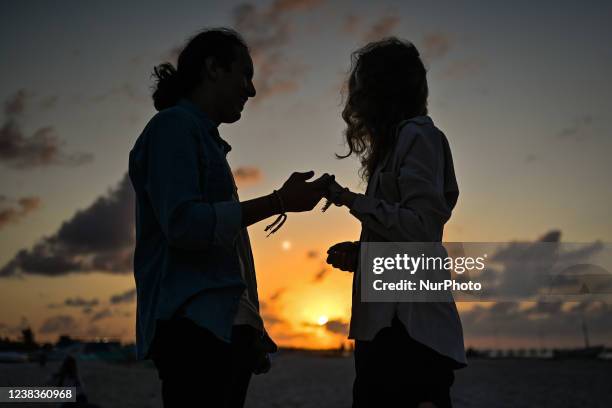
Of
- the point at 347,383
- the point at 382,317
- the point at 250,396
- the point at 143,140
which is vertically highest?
the point at 347,383

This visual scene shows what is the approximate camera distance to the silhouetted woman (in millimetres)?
2744

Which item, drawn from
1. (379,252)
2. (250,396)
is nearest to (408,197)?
(379,252)

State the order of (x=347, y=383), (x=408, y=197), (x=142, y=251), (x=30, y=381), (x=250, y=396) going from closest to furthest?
(x=142, y=251)
(x=408, y=197)
(x=250, y=396)
(x=30, y=381)
(x=347, y=383)

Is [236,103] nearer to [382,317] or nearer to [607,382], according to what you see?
[382,317]

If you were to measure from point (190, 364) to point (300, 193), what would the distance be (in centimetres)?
79

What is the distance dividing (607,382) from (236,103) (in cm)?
3555

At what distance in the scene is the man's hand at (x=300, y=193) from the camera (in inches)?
106

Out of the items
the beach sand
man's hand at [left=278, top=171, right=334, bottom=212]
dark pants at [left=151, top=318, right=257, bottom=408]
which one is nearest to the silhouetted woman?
man's hand at [left=278, top=171, right=334, bottom=212]

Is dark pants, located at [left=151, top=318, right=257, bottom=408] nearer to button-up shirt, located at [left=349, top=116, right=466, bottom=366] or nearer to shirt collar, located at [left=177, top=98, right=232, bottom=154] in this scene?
button-up shirt, located at [left=349, top=116, right=466, bottom=366]

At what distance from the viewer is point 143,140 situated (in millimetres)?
2609

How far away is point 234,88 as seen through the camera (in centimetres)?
291

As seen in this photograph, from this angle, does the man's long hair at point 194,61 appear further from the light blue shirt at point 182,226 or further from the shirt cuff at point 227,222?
the shirt cuff at point 227,222

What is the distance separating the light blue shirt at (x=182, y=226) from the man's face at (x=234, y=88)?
26 centimetres

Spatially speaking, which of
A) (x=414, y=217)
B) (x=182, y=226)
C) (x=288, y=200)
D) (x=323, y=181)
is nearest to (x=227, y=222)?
(x=182, y=226)
